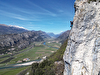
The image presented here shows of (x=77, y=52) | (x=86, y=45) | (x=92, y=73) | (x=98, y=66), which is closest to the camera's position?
(x=98, y=66)

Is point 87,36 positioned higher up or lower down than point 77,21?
lower down

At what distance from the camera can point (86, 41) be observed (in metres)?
12.3

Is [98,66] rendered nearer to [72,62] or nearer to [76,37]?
[72,62]

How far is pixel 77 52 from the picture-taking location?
515 inches

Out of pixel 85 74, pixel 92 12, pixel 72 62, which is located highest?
pixel 92 12

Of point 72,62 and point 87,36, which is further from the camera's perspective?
point 72,62

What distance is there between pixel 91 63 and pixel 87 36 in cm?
491

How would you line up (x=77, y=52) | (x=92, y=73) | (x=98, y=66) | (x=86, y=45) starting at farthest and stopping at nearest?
(x=77, y=52), (x=86, y=45), (x=92, y=73), (x=98, y=66)

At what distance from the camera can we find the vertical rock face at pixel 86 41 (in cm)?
1128

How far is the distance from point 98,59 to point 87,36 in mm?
4216

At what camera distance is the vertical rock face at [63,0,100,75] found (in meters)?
11.3

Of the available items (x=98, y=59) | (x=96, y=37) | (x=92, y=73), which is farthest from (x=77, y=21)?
(x=92, y=73)

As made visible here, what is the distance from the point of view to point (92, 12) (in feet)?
38.0

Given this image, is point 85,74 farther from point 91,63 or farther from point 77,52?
point 77,52
